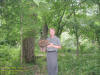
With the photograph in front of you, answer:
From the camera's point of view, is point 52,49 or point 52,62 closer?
point 52,49

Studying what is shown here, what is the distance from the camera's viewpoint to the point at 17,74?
5.76 meters

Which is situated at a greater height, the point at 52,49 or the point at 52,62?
the point at 52,49

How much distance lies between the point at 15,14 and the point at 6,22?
0.36 meters

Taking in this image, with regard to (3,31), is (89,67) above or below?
below

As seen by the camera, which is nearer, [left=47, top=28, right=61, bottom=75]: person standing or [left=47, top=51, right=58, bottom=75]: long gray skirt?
[left=47, top=28, right=61, bottom=75]: person standing

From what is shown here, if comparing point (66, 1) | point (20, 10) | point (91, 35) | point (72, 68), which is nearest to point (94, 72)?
point (72, 68)

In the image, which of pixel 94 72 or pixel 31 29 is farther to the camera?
pixel 94 72

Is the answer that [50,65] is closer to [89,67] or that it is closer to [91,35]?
[89,67]

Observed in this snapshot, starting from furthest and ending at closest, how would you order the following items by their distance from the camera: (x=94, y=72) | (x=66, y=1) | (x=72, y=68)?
(x=66, y=1) → (x=72, y=68) → (x=94, y=72)

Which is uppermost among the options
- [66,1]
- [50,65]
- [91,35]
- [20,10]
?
[66,1]

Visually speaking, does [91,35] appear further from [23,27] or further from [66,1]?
[23,27]

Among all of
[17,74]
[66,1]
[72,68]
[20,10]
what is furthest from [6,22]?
[66,1]

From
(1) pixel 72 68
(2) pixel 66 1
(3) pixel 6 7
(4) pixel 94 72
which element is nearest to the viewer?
(3) pixel 6 7

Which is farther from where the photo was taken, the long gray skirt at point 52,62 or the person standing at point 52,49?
the long gray skirt at point 52,62
